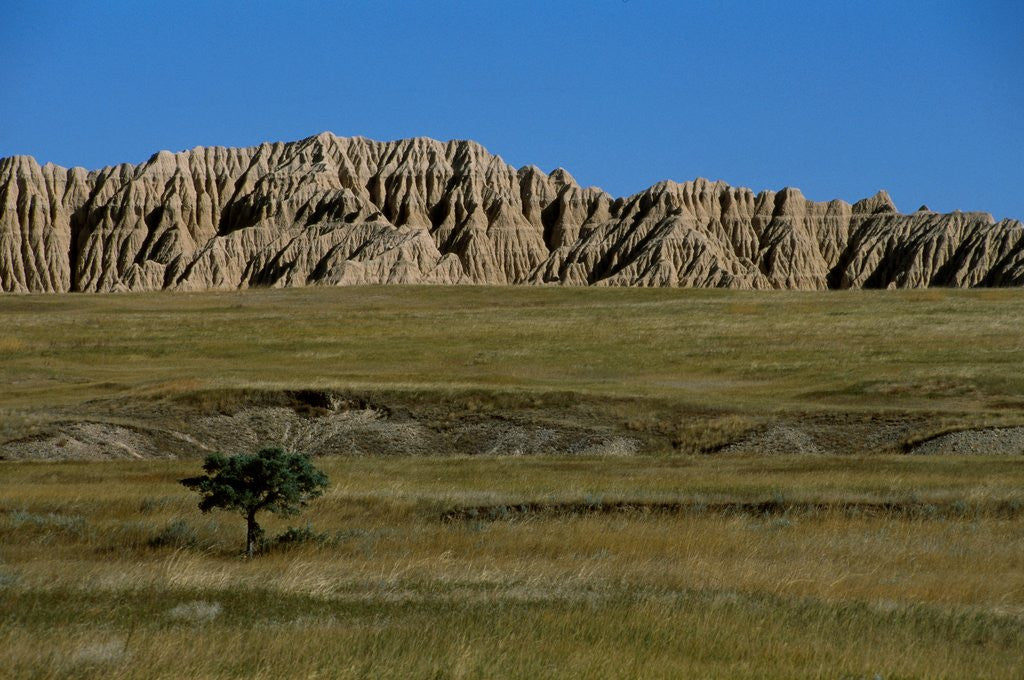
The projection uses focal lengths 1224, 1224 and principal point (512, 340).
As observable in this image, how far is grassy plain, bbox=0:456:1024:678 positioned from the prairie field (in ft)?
0.20

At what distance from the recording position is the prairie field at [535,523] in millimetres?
10578

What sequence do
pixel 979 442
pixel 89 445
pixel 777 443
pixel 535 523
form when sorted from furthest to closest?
pixel 777 443 → pixel 89 445 → pixel 979 442 → pixel 535 523

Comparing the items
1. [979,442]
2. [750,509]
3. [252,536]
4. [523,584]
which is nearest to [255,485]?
[252,536]

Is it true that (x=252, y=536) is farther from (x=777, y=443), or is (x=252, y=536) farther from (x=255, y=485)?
(x=777, y=443)

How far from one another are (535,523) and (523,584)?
6535 mm

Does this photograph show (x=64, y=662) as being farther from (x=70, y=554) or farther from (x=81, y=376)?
(x=81, y=376)

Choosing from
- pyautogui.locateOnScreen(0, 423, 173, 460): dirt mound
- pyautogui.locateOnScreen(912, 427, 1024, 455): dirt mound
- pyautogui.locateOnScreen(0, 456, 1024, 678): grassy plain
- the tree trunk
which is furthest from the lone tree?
pyautogui.locateOnScreen(912, 427, 1024, 455): dirt mound

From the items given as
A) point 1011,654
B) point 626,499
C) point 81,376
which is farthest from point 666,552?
point 81,376

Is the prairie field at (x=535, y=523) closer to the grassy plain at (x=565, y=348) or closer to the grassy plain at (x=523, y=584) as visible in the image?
the grassy plain at (x=523, y=584)

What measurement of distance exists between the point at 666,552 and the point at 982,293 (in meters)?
93.6

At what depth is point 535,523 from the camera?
813 inches

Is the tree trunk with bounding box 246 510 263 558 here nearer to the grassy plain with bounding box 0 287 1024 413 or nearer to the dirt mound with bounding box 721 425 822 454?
the dirt mound with bounding box 721 425 822 454

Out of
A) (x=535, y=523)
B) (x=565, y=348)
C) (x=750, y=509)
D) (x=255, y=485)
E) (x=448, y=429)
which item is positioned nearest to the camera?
(x=255, y=485)

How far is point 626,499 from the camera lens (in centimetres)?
2259
